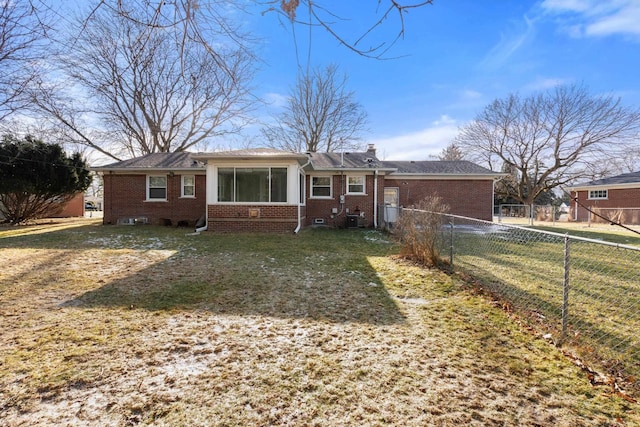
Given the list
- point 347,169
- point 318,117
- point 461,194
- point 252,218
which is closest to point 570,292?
point 252,218

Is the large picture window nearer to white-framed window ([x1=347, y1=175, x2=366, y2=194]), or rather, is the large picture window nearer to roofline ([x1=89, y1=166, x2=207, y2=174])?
roofline ([x1=89, y1=166, x2=207, y2=174])

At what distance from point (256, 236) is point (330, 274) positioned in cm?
537

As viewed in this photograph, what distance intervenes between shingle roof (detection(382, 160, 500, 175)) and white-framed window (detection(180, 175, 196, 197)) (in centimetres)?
1025

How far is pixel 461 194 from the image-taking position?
1714 cm

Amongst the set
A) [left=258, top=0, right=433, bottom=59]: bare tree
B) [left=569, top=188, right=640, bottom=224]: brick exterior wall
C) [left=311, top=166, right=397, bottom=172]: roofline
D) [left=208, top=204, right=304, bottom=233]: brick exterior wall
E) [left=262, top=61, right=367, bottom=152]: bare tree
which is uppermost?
[left=262, top=61, right=367, bottom=152]: bare tree

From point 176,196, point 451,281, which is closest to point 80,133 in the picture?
point 176,196

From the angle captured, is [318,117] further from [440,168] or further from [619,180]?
[619,180]

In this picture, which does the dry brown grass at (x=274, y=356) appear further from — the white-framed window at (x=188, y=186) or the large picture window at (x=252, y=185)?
the white-framed window at (x=188, y=186)

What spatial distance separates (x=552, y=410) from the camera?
2092 mm

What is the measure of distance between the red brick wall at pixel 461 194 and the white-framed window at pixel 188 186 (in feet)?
36.2

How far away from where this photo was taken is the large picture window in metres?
11.6

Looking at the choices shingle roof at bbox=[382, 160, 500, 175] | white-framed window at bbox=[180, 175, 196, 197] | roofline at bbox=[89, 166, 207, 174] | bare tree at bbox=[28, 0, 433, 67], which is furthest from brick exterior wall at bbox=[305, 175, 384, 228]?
bare tree at bbox=[28, 0, 433, 67]

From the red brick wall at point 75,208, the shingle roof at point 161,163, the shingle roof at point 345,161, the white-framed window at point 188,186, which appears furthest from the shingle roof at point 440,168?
the red brick wall at point 75,208

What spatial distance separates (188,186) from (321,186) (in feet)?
21.2
